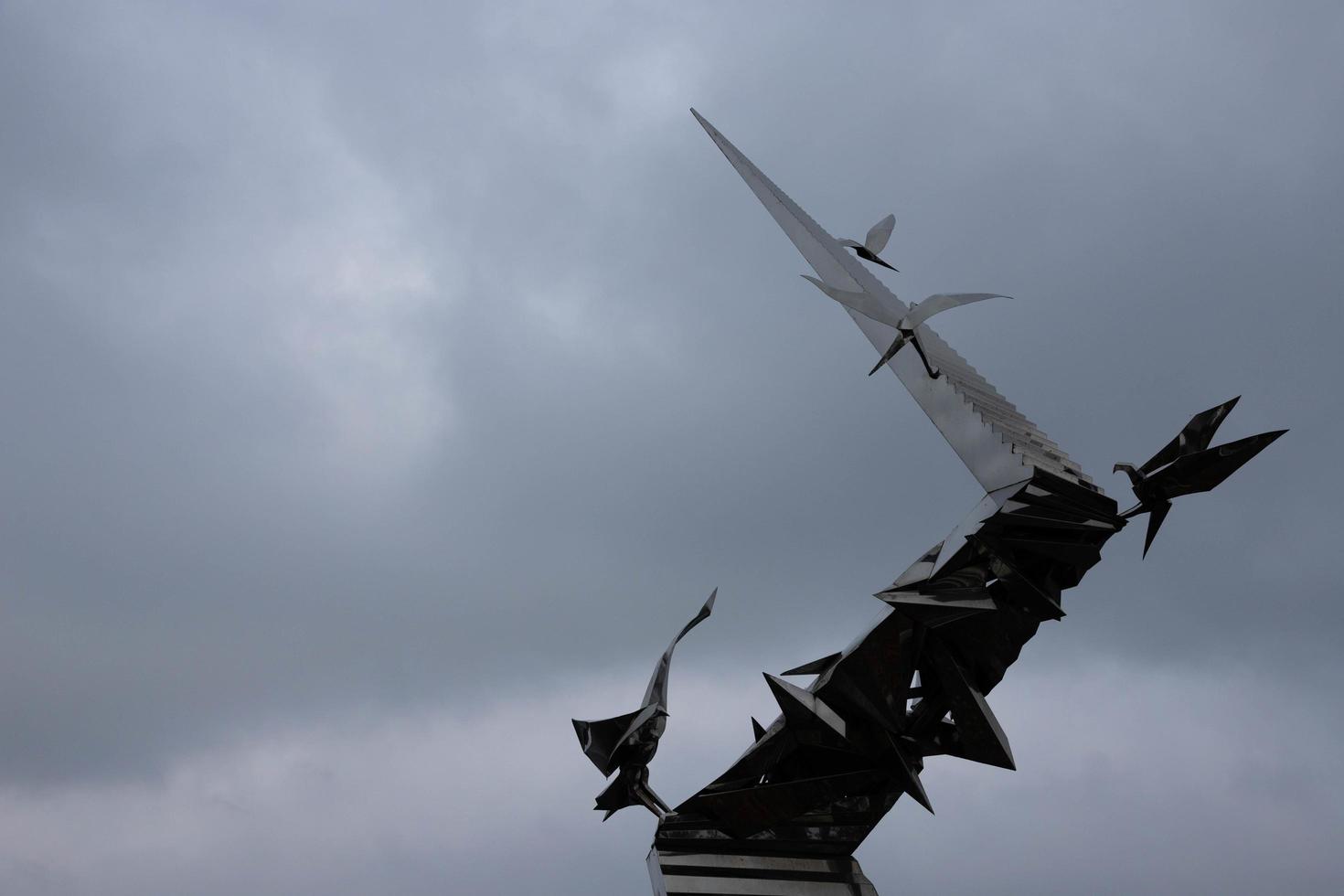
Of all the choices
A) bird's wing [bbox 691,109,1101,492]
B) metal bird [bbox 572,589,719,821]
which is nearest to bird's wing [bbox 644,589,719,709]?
metal bird [bbox 572,589,719,821]

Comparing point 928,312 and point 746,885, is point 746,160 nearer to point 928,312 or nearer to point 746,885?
point 928,312

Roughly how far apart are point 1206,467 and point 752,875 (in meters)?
4.47

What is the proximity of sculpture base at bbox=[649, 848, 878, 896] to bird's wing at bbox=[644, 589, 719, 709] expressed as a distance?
1.20 meters

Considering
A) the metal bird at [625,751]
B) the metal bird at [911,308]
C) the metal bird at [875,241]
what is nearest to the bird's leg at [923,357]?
the metal bird at [911,308]

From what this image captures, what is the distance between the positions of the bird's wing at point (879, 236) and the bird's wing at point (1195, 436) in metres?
3.50

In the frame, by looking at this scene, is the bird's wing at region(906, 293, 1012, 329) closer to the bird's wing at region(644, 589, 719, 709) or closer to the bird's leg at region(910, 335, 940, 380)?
the bird's leg at region(910, 335, 940, 380)

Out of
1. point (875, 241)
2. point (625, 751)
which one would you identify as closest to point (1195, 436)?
point (875, 241)

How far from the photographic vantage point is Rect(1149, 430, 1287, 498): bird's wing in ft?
28.1

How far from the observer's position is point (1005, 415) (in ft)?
33.1

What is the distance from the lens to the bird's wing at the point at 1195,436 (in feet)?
28.5

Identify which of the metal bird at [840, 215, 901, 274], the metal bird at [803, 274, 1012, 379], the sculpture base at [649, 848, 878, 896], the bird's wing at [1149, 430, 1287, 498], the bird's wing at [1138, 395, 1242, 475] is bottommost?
the sculpture base at [649, 848, 878, 896]

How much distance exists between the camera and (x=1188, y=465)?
8625 millimetres

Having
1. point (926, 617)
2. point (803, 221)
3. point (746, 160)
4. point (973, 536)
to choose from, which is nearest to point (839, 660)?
point (926, 617)

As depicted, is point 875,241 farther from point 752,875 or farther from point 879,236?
point 752,875
